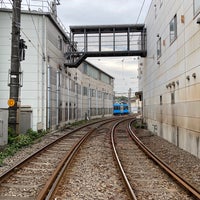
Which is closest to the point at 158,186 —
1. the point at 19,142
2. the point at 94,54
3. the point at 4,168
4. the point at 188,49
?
the point at 4,168

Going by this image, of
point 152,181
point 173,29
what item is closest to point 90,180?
point 152,181

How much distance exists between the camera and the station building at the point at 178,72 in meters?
12.5

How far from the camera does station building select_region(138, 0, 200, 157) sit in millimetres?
12461

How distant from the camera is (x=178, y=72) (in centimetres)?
1562

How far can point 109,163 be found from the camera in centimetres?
1118

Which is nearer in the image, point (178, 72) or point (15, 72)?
point (178, 72)

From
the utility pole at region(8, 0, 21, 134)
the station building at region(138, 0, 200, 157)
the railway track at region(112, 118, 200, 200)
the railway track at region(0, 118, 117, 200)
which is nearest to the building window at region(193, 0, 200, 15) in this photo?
the station building at region(138, 0, 200, 157)

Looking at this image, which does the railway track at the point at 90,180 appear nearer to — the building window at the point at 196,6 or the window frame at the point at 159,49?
the building window at the point at 196,6

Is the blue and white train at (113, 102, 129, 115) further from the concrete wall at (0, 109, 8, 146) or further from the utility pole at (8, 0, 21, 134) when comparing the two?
the concrete wall at (0, 109, 8, 146)

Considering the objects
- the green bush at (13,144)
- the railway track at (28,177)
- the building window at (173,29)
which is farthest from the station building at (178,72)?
the green bush at (13,144)

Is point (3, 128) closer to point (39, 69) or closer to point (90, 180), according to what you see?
point (90, 180)

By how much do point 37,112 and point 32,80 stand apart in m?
2.30

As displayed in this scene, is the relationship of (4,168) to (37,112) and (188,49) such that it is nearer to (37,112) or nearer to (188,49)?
(188,49)

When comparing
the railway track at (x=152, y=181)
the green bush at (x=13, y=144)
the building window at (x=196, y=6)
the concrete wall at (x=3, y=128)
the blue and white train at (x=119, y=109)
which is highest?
the building window at (x=196, y=6)
